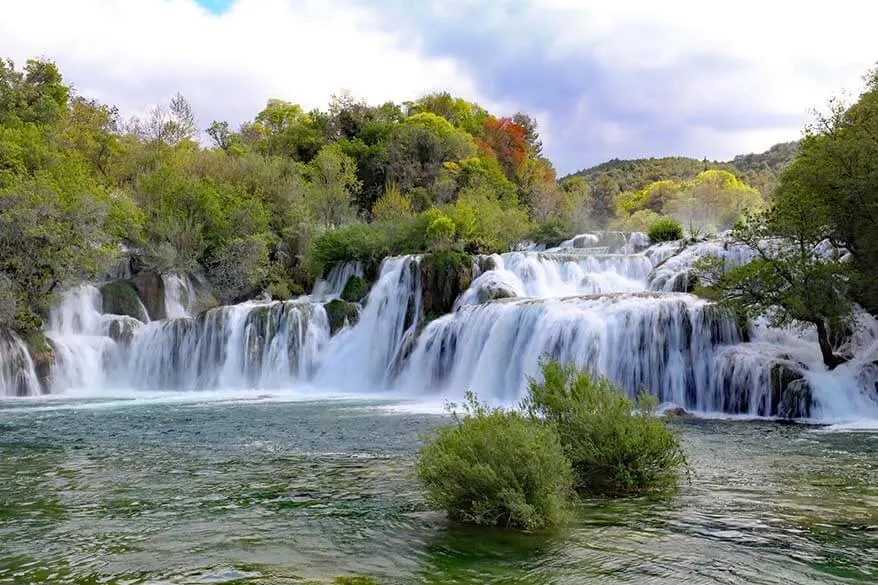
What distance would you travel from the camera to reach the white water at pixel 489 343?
2031cm

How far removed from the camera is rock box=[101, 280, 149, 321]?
34.7 metres

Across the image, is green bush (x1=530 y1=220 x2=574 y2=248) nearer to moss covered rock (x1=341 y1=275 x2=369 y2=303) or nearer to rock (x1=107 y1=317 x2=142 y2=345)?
moss covered rock (x1=341 y1=275 x2=369 y2=303)

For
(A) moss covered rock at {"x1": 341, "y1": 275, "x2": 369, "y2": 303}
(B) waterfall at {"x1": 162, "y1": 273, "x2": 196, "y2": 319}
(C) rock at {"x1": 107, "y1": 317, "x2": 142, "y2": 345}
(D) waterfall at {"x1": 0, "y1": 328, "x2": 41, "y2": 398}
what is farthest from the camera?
(B) waterfall at {"x1": 162, "y1": 273, "x2": 196, "y2": 319}

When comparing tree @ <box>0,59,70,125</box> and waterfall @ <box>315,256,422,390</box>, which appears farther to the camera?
tree @ <box>0,59,70,125</box>

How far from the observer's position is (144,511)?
896 cm

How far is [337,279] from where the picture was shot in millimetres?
38094

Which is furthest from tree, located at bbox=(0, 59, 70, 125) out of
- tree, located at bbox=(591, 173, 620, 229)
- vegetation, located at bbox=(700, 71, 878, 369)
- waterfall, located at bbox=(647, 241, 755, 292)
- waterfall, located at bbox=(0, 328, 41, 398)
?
tree, located at bbox=(591, 173, 620, 229)

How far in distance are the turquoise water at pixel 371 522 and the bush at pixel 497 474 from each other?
0.27m

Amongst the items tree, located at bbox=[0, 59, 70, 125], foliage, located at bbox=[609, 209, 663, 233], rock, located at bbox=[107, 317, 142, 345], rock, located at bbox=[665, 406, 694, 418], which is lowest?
rock, located at bbox=[665, 406, 694, 418]

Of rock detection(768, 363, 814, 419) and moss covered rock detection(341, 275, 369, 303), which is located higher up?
moss covered rock detection(341, 275, 369, 303)

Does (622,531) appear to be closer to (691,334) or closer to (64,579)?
(64,579)

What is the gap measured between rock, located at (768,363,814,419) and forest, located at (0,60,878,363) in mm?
1327

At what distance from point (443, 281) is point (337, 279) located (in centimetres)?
853

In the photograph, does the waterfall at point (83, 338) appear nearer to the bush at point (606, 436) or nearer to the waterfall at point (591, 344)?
the waterfall at point (591, 344)
